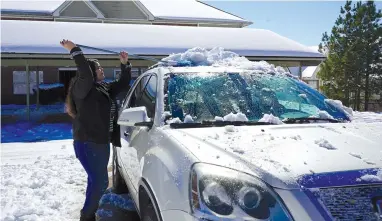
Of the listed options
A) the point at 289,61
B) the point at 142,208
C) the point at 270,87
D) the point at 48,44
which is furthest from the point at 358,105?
the point at 142,208

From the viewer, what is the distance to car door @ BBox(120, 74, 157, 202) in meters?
2.97

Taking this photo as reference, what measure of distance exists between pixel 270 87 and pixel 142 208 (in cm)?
159

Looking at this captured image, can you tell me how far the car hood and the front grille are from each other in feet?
0.35

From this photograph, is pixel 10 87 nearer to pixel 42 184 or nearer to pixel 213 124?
pixel 42 184

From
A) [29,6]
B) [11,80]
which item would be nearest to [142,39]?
[11,80]

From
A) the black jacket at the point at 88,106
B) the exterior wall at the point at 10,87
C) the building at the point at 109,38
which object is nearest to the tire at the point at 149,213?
the black jacket at the point at 88,106

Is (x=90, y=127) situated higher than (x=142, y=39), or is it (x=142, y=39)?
→ (x=142, y=39)

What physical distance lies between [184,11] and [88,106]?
72.7 feet

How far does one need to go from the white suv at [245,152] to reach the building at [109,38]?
33.9 feet

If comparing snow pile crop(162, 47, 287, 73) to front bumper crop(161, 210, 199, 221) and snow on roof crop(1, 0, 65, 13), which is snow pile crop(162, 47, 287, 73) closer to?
front bumper crop(161, 210, 199, 221)

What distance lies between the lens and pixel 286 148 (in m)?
2.10

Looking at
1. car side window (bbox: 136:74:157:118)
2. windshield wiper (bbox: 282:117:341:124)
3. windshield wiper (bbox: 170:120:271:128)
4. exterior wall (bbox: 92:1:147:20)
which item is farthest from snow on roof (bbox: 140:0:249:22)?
windshield wiper (bbox: 170:120:271:128)

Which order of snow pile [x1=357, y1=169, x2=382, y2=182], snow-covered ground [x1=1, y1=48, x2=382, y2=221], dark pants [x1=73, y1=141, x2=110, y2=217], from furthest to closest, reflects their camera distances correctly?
snow-covered ground [x1=1, y1=48, x2=382, y2=221] → dark pants [x1=73, y1=141, x2=110, y2=217] → snow pile [x1=357, y1=169, x2=382, y2=182]

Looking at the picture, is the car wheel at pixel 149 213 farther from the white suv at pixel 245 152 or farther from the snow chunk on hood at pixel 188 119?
the snow chunk on hood at pixel 188 119
